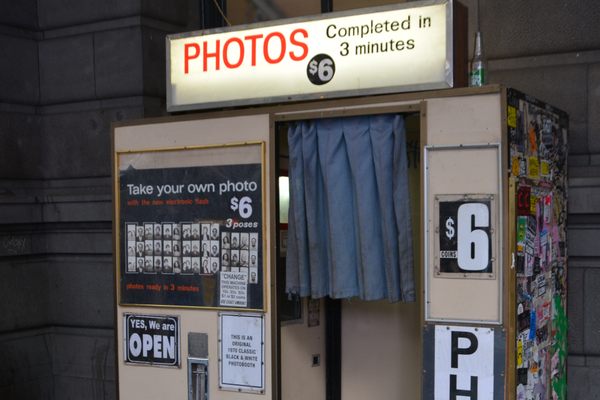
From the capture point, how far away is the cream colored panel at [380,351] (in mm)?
5688

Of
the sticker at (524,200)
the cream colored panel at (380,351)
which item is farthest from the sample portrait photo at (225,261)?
the sticker at (524,200)

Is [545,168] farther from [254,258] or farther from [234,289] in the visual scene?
[234,289]

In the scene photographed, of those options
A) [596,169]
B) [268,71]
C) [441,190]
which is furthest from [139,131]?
[596,169]

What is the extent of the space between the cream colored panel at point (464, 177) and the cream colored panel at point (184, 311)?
3.70 feet

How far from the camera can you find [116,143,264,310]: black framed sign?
5.02 metres

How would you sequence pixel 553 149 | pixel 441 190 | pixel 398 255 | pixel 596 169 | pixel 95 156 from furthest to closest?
pixel 95 156, pixel 596 169, pixel 553 149, pixel 398 255, pixel 441 190

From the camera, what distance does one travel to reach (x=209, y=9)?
7699mm

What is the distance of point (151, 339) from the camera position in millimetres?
5430

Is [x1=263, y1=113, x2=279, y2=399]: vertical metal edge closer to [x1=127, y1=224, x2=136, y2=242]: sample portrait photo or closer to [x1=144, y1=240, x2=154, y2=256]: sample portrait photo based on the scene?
[x1=144, y1=240, x2=154, y2=256]: sample portrait photo

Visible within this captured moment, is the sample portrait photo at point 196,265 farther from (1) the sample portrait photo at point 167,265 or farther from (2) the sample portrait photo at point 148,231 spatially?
(2) the sample portrait photo at point 148,231

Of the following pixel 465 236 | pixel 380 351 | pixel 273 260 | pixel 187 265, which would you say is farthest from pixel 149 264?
pixel 465 236

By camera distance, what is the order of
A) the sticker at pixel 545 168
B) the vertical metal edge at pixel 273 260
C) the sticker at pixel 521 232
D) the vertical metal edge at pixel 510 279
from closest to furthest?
the vertical metal edge at pixel 510 279, the sticker at pixel 521 232, the sticker at pixel 545 168, the vertical metal edge at pixel 273 260

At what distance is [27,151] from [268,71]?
12.5ft

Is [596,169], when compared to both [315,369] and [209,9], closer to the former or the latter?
[315,369]
